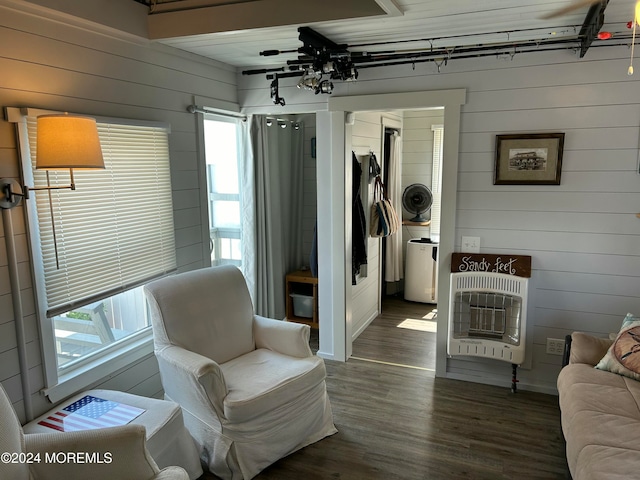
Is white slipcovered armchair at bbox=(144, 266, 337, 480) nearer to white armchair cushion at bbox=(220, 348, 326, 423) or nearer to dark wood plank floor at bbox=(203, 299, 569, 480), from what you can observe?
white armchair cushion at bbox=(220, 348, 326, 423)

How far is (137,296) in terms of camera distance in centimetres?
307

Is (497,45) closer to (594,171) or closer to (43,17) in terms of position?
Answer: (594,171)

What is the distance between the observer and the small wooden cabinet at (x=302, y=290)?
4523mm

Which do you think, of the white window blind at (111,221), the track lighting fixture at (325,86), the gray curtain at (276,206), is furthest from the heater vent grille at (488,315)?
the white window blind at (111,221)

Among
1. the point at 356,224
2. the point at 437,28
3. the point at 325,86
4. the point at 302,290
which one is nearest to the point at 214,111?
the point at 325,86

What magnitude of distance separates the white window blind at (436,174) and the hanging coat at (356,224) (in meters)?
1.69

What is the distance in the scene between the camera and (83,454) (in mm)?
1754

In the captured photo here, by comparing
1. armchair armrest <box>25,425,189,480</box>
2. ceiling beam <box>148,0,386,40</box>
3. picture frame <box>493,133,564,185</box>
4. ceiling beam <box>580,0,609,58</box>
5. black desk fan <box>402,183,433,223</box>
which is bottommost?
armchair armrest <box>25,425,189,480</box>

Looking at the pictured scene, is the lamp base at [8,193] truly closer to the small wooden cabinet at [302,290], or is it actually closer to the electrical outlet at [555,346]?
the small wooden cabinet at [302,290]

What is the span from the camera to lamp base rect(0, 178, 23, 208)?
6.91 ft

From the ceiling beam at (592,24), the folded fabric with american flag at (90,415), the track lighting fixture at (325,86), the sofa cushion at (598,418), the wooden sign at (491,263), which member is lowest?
the folded fabric with american flag at (90,415)

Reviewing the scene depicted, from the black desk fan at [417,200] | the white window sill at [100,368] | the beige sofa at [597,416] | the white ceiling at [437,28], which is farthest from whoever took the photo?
the black desk fan at [417,200]

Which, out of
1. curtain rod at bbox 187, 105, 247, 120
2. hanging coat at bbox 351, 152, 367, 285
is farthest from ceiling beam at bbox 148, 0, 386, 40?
hanging coat at bbox 351, 152, 367, 285

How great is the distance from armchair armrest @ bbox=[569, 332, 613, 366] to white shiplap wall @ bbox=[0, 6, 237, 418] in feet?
8.35
